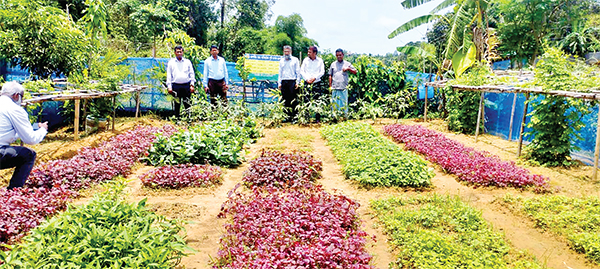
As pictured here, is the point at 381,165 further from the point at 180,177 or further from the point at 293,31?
the point at 293,31

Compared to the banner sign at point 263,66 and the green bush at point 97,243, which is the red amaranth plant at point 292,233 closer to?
the green bush at point 97,243

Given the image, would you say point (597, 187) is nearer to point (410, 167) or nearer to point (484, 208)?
point (484, 208)

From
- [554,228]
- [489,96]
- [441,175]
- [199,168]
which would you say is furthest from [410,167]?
[489,96]

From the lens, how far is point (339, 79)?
39.9ft

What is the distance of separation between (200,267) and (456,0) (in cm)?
1299

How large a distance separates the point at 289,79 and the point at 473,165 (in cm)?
641

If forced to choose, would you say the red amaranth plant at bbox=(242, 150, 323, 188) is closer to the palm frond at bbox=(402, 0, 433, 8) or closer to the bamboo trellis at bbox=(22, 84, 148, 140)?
the bamboo trellis at bbox=(22, 84, 148, 140)

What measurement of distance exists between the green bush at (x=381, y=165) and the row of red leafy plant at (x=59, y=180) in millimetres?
3841

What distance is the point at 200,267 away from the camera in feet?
11.8

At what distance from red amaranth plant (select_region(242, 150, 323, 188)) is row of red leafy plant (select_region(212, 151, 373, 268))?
4cm

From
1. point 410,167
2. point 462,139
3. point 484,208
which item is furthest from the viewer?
point 462,139

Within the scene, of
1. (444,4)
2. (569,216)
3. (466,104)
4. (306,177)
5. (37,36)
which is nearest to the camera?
(569,216)

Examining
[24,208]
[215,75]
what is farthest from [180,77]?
[24,208]

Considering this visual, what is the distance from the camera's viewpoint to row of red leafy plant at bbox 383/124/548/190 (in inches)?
244
